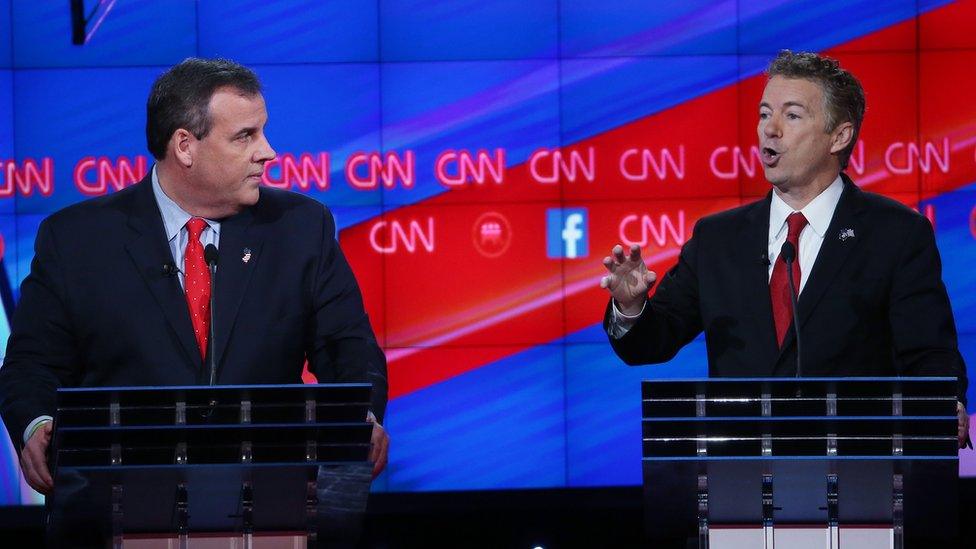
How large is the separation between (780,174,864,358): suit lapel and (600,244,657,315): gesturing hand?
0.40 metres

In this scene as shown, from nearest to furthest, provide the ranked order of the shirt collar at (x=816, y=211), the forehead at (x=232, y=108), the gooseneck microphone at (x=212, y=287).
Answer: the gooseneck microphone at (x=212, y=287) → the forehead at (x=232, y=108) → the shirt collar at (x=816, y=211)

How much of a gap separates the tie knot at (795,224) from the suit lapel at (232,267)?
4.31ft

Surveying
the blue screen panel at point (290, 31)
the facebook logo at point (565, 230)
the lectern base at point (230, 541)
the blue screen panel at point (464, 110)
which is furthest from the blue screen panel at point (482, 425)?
the lectern base at point (230, 541)

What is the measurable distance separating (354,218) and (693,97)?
1.72 m

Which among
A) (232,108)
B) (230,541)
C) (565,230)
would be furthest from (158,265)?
(565,230)

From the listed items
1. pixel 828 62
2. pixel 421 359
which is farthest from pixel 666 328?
pixel 421 359

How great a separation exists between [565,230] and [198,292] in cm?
343

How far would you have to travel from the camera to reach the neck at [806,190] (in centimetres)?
330

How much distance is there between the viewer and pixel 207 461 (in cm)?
211

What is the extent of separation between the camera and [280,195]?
3238 mm

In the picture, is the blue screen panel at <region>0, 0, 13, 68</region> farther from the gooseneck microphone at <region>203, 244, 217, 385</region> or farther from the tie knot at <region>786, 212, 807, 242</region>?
the tie knot at <region>786, 212, 807, 242</region>

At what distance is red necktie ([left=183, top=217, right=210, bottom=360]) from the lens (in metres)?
2.96

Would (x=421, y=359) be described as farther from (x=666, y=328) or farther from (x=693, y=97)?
(x=666, y=328)

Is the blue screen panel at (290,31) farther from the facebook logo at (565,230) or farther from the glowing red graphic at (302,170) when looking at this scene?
the facebook logo at (565,230)
